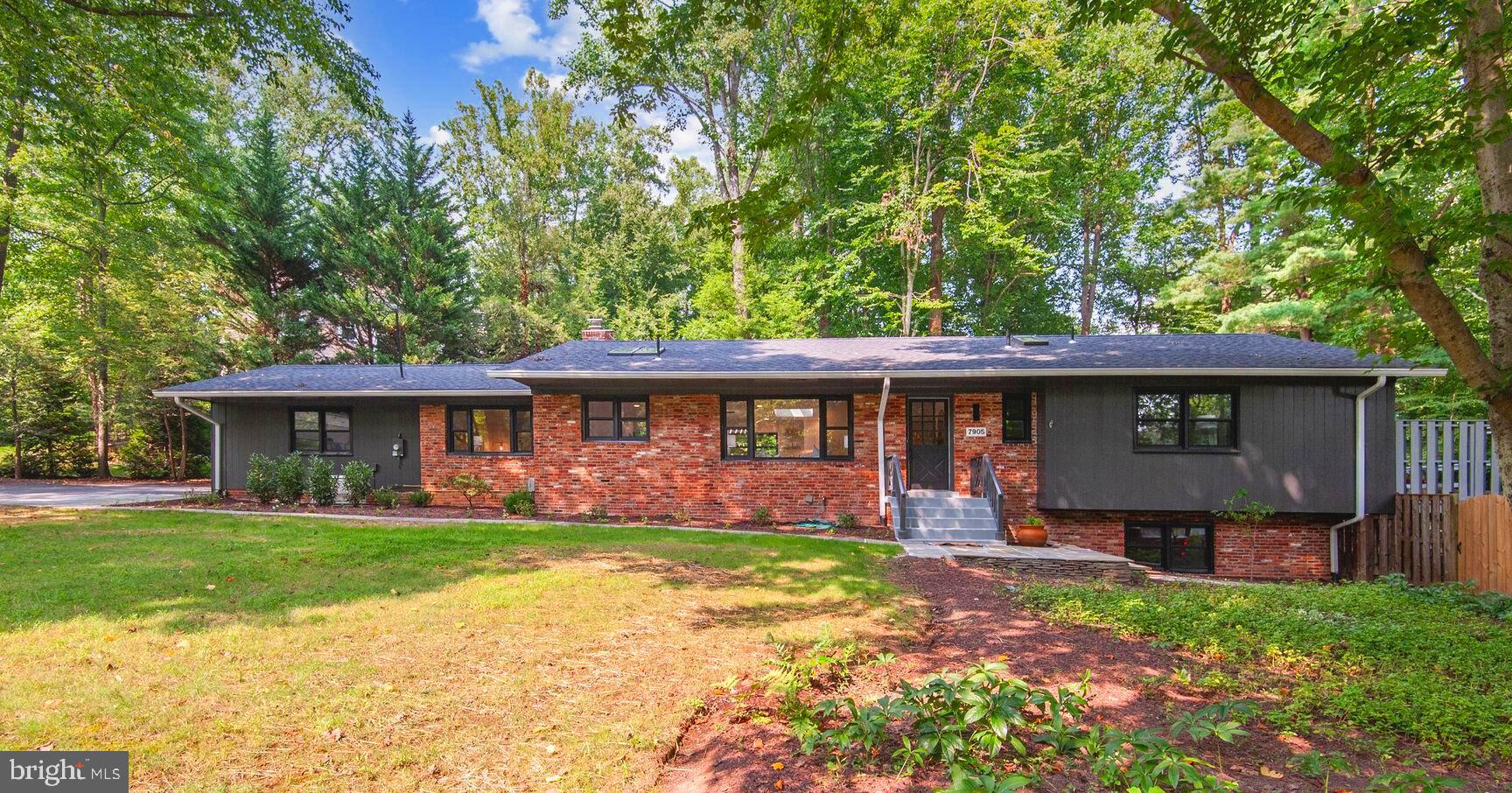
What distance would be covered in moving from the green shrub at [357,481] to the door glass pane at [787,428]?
8098 millimetres

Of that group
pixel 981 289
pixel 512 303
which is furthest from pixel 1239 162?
pixel 512 303

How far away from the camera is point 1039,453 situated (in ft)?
34.4

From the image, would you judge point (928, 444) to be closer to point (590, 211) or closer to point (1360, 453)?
point (1360, 453)

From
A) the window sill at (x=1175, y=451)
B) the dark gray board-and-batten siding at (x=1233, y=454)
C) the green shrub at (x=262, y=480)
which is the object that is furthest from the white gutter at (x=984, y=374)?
the green shrub at (x=262, y=480)

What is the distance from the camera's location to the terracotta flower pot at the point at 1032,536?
384 inches

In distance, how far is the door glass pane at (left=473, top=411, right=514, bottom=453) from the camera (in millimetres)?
12648

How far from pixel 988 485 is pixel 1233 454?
3809 millimetres

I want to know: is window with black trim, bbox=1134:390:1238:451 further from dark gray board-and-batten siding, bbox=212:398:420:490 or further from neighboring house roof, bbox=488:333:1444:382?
dark gray board-and-batten siding, bbox=212:398:420:490

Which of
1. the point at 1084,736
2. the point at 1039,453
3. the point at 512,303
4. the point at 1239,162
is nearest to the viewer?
the point at 1084,736

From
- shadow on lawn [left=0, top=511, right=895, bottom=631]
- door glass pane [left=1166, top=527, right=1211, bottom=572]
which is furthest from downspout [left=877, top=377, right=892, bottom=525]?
door glass pane [left=1166, top=527, right=1211, bottom=572]

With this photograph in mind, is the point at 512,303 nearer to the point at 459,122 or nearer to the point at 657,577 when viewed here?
the point at 459,122

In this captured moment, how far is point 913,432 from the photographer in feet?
37.1

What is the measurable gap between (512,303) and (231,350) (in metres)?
9.14

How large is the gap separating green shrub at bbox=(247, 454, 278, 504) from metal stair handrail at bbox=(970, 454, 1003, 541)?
1379cm
